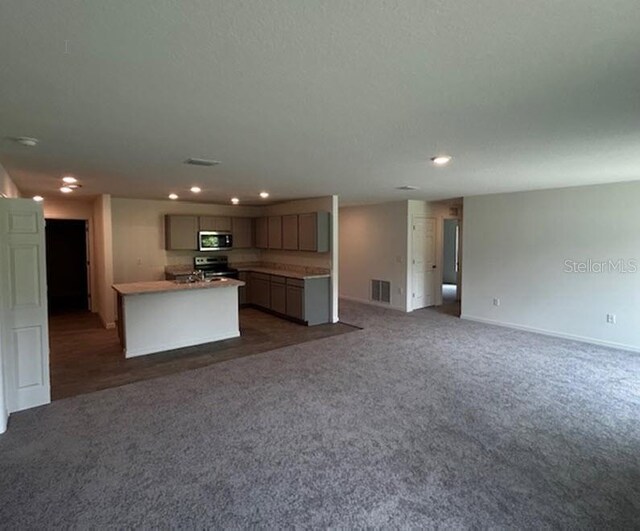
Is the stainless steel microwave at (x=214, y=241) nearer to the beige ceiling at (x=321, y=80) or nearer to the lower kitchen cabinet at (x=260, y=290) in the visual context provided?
the lower kitchen cabinet at (x=260, y=290)

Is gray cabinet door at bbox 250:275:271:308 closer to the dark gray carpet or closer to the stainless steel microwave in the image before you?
the stainless steel microwave

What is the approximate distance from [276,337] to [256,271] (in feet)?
8.65

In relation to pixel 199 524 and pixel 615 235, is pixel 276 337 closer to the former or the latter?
pixel 199 524

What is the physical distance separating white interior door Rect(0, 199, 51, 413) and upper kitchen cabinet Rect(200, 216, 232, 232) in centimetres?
451

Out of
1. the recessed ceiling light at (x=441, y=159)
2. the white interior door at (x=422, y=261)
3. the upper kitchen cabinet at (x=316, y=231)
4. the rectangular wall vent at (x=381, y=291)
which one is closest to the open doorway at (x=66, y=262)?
the upper kitchen cabinet at (x=316, y=231)

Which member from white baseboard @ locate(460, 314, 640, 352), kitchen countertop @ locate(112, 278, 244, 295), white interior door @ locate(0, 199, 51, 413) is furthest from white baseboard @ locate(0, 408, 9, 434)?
white baseboard @ locate(460, 314, 640, 352)

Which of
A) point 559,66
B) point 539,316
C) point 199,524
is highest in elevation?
point 559,66

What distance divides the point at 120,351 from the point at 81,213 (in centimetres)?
420

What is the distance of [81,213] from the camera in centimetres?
784

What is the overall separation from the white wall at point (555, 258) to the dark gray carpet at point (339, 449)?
1.22m

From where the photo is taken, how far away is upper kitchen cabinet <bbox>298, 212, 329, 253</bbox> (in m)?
7.02

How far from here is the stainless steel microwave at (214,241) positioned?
804 centimetres

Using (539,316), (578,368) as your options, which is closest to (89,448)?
(578,368)

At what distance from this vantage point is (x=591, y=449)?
2828mm
